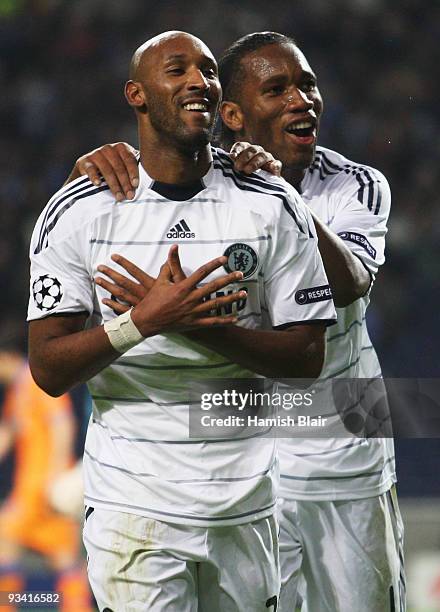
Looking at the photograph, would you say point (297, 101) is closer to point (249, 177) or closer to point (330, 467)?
point (249, 177)

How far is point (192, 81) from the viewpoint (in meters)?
2.61

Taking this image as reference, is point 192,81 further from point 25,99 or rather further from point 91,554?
point 25,99

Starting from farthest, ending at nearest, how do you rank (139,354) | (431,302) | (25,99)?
(25,99), (431,302), (139,354)

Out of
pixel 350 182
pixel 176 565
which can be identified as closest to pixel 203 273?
pixel 176 565

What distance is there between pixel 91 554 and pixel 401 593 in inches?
44.6

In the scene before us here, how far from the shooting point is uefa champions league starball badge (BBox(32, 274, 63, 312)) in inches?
99.4

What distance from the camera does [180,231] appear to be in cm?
256

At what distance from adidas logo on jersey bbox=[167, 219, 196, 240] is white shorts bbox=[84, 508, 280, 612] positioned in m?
0.64

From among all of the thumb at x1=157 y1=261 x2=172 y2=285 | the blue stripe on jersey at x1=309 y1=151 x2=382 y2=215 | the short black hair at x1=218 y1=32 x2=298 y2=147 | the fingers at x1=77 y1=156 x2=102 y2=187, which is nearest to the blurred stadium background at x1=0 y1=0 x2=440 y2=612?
the blue stripe on jersey at x1=309 y1=151 x2=382 y2=215

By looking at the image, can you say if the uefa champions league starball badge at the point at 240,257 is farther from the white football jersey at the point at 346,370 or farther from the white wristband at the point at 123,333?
the white football jersey at the point at 346,370

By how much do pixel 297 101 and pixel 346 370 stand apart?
31.2 inches

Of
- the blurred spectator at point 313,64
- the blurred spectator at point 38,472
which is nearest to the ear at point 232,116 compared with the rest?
the blurred spectator at point 38,472

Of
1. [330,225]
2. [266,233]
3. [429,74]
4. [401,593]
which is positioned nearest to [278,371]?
[266,233]

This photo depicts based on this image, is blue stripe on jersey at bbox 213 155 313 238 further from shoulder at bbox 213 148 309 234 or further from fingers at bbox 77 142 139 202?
fingers at bbox 77 142 139 202
